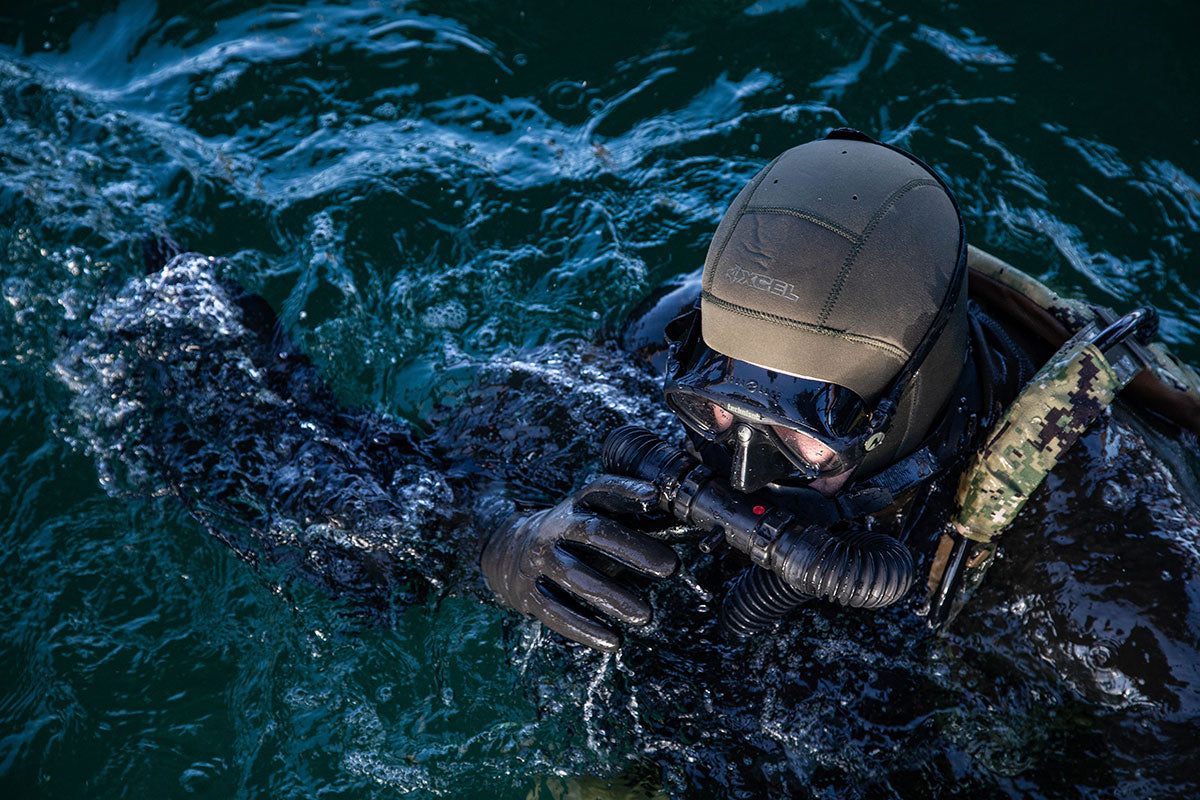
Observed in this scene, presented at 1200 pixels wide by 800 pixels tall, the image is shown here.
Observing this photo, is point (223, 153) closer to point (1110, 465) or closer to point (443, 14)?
point (443, 14)

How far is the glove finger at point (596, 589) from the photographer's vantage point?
254cm

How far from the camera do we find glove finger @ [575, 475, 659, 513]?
8.26 ft

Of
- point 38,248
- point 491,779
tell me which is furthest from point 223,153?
point 491,779

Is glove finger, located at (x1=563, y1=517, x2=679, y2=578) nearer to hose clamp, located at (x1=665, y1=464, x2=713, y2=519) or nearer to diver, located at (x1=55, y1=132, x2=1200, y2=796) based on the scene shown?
diver, located at (x1=55, y1=132, x2=1200, y2=796)

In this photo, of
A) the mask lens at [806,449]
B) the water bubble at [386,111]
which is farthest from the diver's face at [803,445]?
the water bubble at [386,111]

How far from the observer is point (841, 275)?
229 cm

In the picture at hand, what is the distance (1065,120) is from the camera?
4.88 metres

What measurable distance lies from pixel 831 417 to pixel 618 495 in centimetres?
62

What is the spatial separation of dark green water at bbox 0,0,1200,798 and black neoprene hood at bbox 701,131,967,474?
0.76m

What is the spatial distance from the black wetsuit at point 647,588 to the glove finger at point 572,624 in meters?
0.44

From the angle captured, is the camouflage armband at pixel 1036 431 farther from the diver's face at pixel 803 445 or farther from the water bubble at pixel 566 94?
the water bubble at pixel 566 94

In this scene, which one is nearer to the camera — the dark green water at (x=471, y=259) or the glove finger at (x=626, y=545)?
the glove finger at (x=626, y=545)

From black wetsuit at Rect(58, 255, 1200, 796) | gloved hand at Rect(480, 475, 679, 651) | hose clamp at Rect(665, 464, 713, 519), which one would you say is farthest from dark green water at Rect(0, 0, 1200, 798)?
hose clamp at Rect(665, 464, 713, 519)

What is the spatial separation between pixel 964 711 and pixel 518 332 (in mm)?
2437
